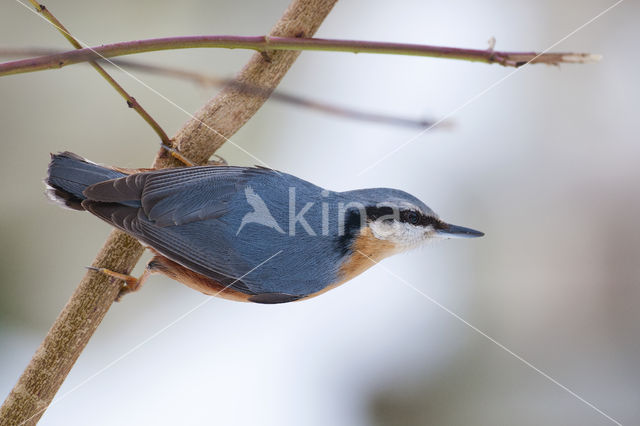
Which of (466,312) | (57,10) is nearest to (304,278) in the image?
(466,312)

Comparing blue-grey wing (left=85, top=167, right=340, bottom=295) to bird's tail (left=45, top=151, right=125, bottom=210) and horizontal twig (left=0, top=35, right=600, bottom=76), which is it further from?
horizontal twig (left=0, top=35, right=600, bottom=76)

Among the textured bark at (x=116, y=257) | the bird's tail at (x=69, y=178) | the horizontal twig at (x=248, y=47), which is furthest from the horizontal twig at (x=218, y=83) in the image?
the bird's tail at (x=69, y=178)

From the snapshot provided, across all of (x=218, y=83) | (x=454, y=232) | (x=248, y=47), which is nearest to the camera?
(x=218, y=83)

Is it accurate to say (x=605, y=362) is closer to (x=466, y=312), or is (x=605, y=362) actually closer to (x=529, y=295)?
(x=529, y=295)

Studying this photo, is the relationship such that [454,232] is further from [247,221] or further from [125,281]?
[125,281]

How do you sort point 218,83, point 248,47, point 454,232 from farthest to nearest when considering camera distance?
point 454,232, point 248,47, point 218,83

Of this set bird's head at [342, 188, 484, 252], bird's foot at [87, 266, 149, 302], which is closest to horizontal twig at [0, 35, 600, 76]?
bird's head at [342, 188, 484, 252]


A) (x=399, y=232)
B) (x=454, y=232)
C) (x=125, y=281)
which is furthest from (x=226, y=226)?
(x=454, y=232)
